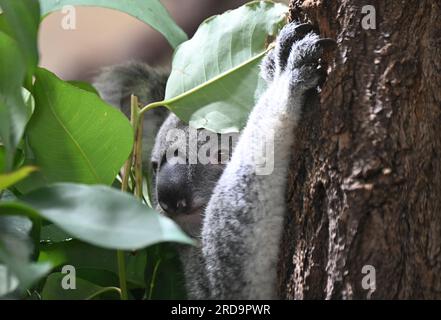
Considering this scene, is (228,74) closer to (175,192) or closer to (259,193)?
(259,193)

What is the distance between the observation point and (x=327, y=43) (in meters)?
1.66

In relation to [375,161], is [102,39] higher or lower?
higher

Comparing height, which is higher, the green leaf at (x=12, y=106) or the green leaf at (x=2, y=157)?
the green leaf at (x=12, y=106)

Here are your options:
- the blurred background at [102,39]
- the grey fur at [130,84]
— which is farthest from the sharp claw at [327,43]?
the blurred background at [102,39]

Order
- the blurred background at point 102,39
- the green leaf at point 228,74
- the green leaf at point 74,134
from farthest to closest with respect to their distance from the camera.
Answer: the blurred background at point 102,39 < the green leaf at point 228,74 < the green leaf at point 74,134

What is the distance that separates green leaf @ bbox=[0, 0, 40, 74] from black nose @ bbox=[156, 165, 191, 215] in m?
0.98

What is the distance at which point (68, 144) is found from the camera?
178 cm

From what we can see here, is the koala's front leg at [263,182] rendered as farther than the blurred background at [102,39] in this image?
No

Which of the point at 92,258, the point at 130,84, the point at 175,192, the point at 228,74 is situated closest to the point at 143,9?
the point at 228,74

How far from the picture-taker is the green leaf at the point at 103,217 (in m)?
1.16

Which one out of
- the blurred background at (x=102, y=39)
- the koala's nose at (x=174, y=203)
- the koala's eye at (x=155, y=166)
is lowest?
the koala's nose at (x=174, y=203)

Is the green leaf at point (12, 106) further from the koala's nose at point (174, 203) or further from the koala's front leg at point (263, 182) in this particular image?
the koala's nose at point (174, 203)

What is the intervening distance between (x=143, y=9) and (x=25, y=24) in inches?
29.2

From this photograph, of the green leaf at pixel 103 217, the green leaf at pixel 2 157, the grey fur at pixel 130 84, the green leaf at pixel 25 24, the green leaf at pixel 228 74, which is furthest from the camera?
the grey fur at pixel 130 84
